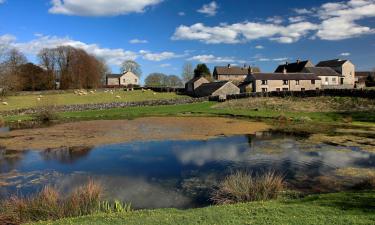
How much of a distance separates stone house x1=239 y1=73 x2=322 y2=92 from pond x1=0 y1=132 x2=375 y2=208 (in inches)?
2074

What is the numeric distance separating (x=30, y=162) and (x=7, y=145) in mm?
8495

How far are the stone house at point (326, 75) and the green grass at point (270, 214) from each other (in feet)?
283

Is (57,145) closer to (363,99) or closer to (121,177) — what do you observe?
(121,177)

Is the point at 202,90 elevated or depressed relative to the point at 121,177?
elevated

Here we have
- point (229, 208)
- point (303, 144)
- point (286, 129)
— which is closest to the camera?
point (229, 208)

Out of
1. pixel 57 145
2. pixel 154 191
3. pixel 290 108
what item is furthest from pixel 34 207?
pixel 290 108

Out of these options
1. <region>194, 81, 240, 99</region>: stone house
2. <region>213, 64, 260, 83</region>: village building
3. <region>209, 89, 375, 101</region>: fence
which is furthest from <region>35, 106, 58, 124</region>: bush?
<region>213, 64, 260, 83</region>: village building

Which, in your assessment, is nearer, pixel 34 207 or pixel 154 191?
pixel 34 207

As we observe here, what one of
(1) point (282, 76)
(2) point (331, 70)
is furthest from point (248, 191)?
(2) point (331, 70)

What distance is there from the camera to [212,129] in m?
37.9

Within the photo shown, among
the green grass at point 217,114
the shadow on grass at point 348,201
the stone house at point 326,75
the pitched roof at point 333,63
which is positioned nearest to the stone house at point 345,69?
the pitched roof at point 333,63

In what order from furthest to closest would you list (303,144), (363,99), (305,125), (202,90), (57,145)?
1. (202,90)
2. (363,99)
3. (305,125)
4. (57,145)
5. (303,144)

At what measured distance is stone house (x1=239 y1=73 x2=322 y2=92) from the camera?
81.9m

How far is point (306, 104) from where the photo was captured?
53.6 m
